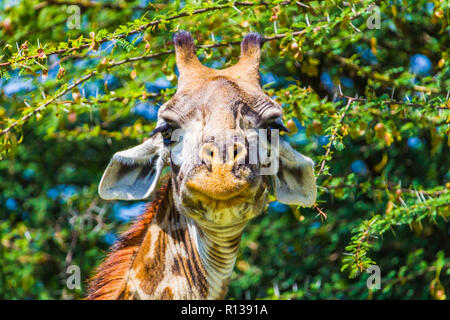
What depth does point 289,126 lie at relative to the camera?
18.4 feet

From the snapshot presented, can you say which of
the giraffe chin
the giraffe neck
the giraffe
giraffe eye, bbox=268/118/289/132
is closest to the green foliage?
the giraffe

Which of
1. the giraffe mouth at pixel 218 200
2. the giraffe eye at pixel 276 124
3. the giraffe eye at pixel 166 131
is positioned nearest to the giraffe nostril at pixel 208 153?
the giraffe mouth at pixel 218 200

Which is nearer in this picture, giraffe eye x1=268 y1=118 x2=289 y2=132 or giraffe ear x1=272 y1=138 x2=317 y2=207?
giraffe eye x1=268 y1=118 x2=289 y2=132

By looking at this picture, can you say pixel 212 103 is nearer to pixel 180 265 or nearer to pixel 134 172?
pixel 134 172

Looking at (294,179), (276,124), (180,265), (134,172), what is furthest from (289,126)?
(180,265)

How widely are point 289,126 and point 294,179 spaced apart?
0.72 m

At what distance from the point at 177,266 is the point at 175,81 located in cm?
174

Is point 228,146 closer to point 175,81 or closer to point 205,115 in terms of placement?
point 205,115

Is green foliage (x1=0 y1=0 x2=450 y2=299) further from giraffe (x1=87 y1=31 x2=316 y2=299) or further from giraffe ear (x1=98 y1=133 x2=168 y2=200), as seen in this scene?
giraffe ear (x1=98 y1=133 x2=168 y2=200)

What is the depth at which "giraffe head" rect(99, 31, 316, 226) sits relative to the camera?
13.0 feet

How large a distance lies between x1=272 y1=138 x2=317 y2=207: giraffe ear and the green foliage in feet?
1.36

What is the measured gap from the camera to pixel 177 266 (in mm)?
5039

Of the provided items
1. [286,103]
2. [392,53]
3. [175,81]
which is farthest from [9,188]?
[392,53]

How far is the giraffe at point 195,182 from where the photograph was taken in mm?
4133
